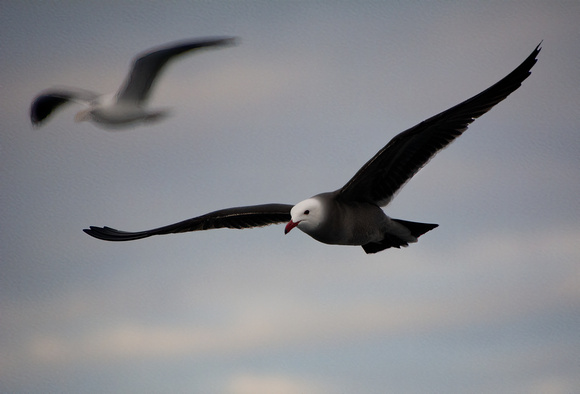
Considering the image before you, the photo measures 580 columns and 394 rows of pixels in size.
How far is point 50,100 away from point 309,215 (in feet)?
22.5

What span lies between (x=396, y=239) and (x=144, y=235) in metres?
3.57

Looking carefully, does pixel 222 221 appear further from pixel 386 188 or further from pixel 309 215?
pixel 386 188

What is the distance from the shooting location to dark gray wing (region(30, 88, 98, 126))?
14906 millimetres

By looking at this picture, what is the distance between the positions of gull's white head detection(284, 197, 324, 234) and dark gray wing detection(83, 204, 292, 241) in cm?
136

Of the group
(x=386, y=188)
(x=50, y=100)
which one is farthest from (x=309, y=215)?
(x=50, y=100)

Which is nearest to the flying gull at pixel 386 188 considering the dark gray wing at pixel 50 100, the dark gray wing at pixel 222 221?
the dark gray wing at pixel 222 221

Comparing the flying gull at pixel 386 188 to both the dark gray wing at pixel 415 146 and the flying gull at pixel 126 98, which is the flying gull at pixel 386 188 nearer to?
the dark gray wing at pixel 415 146

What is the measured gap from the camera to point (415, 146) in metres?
10.3

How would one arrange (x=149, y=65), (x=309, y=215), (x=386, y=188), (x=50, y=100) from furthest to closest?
Answer: (x=50, y=100) → (x=149, y=65) → (x=386, y=188) → (x=309, y=215)

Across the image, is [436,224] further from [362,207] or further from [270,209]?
[270,209]

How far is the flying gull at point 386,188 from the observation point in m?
9.92

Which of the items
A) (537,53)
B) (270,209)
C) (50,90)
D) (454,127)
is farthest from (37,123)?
(537,53)

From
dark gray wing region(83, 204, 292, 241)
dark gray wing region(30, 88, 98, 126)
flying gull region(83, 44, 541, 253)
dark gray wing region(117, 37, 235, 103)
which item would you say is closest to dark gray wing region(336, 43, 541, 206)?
flying gull region(83, 44, 541, 253)

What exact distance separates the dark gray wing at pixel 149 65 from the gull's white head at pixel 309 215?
138 inches
